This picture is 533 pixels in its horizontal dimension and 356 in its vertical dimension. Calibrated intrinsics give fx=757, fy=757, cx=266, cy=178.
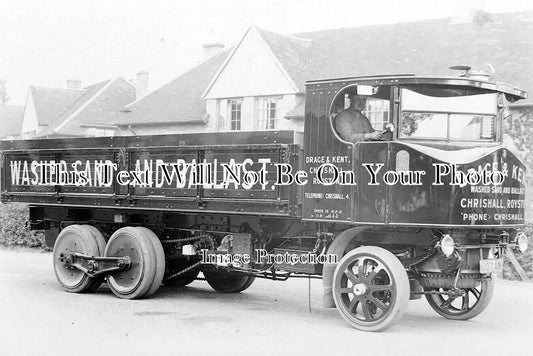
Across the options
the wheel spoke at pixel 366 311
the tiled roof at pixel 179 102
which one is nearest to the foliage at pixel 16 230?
the wheel spoke at pixel 366 311

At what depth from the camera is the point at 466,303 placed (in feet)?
31.2

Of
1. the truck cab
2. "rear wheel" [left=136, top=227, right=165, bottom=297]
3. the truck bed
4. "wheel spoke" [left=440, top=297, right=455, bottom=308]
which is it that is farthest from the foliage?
"wheel spoke" [left=440, top=297, right=455, bottom=308]

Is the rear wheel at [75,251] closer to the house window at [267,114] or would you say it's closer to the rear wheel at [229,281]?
the rear wheel at [229,281]

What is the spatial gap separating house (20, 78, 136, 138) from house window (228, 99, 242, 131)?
9.95 metres

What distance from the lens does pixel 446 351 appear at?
7.36 metres

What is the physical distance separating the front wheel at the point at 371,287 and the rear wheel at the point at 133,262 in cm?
→ 291

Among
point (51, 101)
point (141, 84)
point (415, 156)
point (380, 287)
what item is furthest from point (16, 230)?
point (51, 101)

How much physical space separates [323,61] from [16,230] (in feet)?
48.2

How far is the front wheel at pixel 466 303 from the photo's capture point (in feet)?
30.3

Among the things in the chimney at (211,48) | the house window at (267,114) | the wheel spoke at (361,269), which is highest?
the chimney at (211,48)

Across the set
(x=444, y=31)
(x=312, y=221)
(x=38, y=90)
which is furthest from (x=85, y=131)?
(x=312, y=221)

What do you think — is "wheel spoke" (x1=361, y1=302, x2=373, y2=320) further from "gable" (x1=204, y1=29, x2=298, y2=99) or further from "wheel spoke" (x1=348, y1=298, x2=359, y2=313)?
"gable" (x1=204, y1=29, x2=298, y2=99)

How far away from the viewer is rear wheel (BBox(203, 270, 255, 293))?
1158cm

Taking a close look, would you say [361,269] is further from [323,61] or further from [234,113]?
[234,113]
